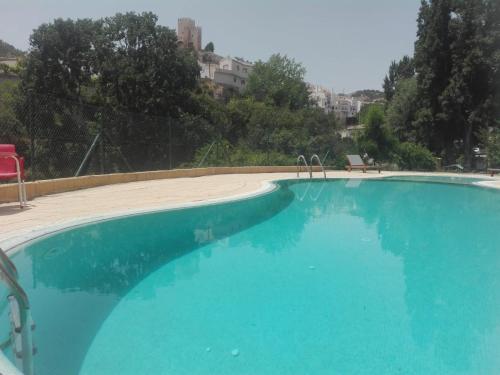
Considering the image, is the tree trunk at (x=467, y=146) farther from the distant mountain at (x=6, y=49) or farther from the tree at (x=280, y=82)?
the distant mountain at (x=6, y=49)

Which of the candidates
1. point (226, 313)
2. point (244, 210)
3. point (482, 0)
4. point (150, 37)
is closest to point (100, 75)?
point (150, 37)

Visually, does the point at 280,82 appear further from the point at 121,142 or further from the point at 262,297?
the point at 262,297

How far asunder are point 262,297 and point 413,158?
1930 centimetres

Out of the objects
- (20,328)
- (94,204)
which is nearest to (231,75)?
(94,204)

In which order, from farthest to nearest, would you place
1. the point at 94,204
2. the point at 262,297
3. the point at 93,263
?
the point at 94,204 < the point at 93,263 < the point at 262,297

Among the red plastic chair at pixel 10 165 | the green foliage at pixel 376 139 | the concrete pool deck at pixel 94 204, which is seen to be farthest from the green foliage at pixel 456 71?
the red plastic chair at pixel 10 165

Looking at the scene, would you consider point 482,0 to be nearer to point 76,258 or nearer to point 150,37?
point 150,37

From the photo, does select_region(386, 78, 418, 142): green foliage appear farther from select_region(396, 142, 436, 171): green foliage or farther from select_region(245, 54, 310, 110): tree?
select_region(245, 54, 310, 110): tree

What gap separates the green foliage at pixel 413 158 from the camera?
20625mm

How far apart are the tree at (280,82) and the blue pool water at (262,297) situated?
46236mm

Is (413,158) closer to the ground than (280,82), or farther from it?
closer to the ground

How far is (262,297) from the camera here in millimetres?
3660

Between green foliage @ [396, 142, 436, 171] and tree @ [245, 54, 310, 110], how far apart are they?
3124cm

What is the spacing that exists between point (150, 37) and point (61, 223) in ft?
71.2
